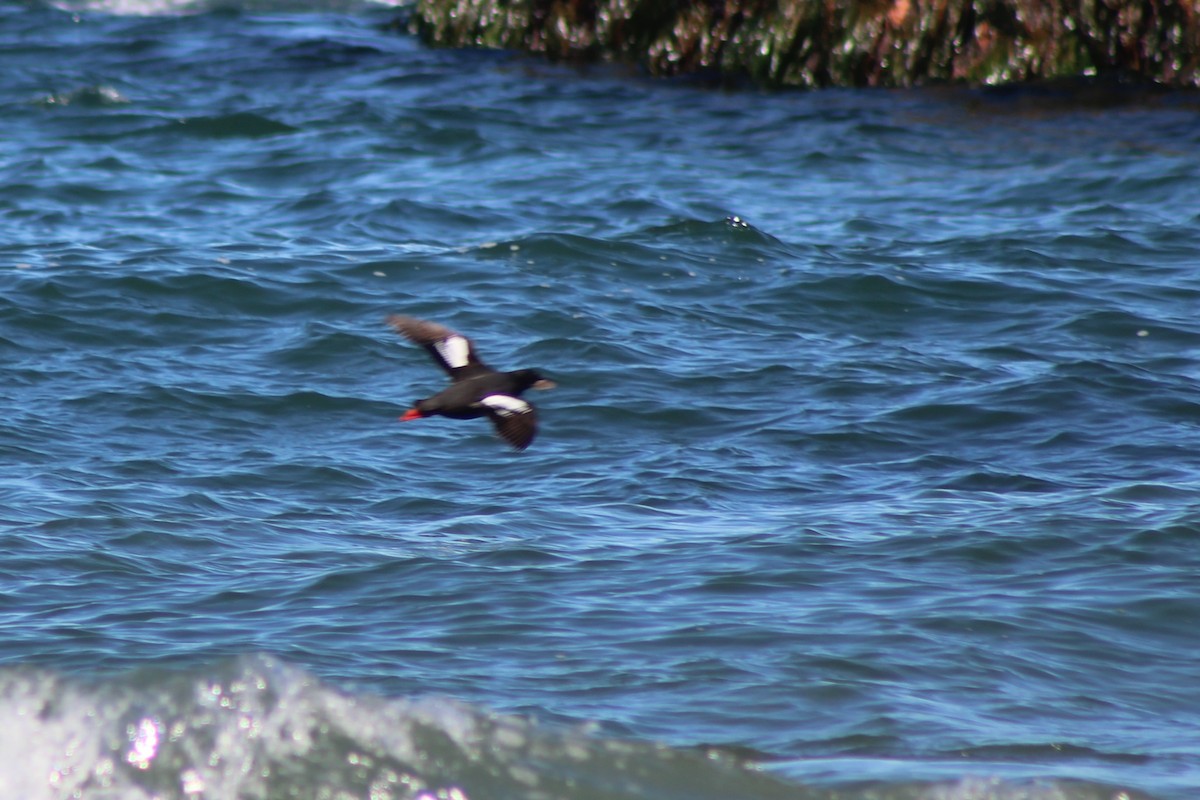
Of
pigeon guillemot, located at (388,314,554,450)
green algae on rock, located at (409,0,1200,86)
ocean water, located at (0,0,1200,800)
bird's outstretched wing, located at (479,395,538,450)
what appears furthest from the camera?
green algae on rock, located at (409,0,1200,86)

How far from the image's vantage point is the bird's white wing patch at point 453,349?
779 centimetres

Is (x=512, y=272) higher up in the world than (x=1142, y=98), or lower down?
lower down

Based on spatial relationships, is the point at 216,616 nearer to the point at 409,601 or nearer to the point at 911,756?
the point at 409,601

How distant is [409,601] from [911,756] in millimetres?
2356

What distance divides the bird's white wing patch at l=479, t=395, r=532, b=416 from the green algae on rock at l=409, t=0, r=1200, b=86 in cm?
1085

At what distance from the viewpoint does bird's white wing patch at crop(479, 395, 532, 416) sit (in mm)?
7000

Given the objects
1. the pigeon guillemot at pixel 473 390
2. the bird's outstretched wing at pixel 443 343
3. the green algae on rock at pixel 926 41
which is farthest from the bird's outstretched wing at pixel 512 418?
the green algae on rock at pixel 926 41

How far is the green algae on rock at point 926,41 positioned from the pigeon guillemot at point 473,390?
33.8 ft

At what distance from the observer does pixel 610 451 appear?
8.88 m

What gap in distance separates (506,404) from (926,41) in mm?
11179

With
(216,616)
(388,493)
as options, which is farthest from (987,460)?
(216,616)

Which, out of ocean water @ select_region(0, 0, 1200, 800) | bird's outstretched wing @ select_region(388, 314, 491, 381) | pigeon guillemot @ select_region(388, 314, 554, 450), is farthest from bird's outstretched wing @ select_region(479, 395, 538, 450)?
ocean water @ select_region(0, 0, 1200, 800)

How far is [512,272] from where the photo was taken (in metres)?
11.9

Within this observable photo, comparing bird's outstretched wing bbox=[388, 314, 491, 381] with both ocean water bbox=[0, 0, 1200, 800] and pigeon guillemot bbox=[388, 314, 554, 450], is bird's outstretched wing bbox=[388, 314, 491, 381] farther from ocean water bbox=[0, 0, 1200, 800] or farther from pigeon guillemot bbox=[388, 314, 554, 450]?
ocean water bbox=[0, 0, 1200, 800]
